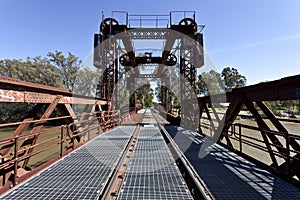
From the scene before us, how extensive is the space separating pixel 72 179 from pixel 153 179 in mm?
1603

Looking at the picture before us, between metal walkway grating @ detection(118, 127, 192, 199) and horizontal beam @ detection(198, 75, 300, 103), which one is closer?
metal walkway grating @ detection(118, 127, 192, 199)

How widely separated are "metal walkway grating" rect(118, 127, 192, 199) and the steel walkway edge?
1.74ft

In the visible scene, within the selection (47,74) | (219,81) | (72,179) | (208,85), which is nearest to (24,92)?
(72,179)

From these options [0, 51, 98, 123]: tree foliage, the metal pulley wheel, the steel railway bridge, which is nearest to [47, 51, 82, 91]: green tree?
[0, 51, 98, 123]: tree foliage

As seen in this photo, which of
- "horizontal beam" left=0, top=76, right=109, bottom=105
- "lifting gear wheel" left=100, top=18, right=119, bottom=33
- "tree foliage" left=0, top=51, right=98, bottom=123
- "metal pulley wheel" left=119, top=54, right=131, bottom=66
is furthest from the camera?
"tree foliage" left=0, top=51, right=98, bottom=123

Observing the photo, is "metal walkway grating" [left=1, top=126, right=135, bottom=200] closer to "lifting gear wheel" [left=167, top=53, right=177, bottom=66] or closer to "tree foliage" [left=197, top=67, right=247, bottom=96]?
"lifting gear wheel" [left=167, top=53, right=177, bottom=66]

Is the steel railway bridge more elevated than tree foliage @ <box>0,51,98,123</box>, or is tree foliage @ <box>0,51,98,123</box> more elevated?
tree foliage @ <box>0,51,98,123</box>

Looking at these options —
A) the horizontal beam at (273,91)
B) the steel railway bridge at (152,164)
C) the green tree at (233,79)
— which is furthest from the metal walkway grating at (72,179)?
the green tree at (233,79)

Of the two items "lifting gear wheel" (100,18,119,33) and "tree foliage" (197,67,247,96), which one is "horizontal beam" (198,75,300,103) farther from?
"tree foliage" (197,67,247,96)

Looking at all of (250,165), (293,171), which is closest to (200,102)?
(250,165)

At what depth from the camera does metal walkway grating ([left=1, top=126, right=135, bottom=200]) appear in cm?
304

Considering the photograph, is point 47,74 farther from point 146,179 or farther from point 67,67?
point 146,179

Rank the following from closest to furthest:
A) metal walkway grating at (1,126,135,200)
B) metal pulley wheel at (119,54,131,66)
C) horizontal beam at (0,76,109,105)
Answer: metal walkway grating at (1,126,135,200) → horizontal beam at (0,76,109,105) → metal pulley wheel at (119,54,131,66)

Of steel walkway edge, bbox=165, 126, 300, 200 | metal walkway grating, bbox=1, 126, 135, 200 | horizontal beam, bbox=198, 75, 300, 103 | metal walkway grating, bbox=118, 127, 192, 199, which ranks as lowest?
steel walkway edge, bbox=165, 126, 300, 200
